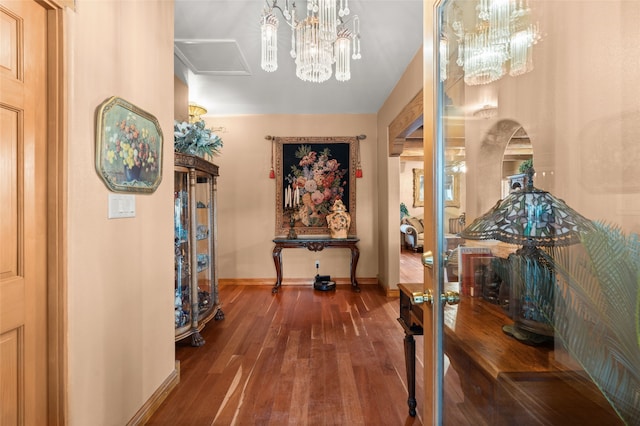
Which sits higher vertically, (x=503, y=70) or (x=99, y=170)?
(x=503, y=70)

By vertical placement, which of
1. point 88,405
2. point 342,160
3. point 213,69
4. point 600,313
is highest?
point 213,69

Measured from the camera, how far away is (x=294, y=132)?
484 centimetres

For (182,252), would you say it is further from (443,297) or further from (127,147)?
(443,297)

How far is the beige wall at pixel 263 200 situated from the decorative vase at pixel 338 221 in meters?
0.34

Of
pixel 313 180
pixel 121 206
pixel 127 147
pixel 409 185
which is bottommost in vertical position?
pixel 121 206

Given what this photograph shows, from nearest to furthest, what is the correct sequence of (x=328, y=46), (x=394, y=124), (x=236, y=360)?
1. (x=328, y=46)
2. (x=236, y=360)
3. (x=394, y=124)

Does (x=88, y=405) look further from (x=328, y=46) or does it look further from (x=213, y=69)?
(x=213, y=69)

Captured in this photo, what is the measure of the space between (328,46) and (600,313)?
88.0 inches

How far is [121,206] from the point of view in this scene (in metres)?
1.56

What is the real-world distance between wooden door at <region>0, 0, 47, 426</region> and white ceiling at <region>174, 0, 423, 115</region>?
147cm

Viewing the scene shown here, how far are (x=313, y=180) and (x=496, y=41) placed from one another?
13.1 ft

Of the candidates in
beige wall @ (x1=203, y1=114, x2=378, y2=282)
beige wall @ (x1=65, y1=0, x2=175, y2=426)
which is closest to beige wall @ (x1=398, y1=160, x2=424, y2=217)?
beige wall @ (x1=203, y1=114, x2=378, y2=282)

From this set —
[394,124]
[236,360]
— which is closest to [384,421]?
[236,360]

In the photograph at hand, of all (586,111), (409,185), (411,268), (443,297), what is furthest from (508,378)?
(409,185)
